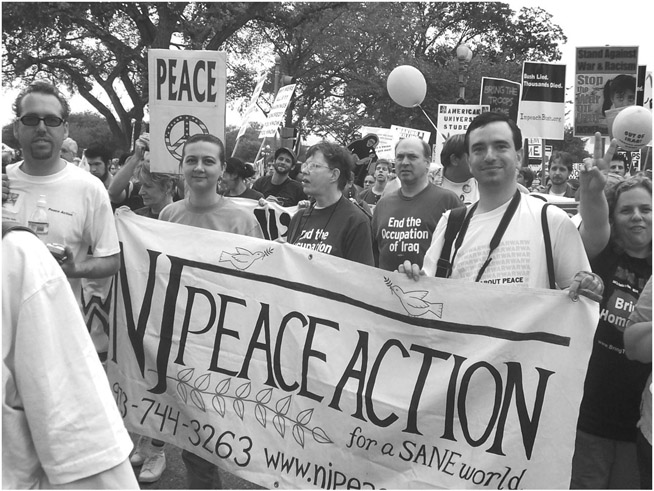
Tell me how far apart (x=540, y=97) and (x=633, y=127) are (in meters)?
4.05

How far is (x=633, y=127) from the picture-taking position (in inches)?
223

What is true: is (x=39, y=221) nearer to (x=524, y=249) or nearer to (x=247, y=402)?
(x=247, y=402)

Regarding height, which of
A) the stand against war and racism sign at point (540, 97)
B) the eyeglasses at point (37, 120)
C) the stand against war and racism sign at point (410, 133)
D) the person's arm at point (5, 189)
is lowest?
the person's arm at point (5, 189)

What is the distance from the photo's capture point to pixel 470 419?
298 cm

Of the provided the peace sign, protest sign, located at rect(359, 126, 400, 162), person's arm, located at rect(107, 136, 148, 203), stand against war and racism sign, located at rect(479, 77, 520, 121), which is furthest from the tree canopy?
the peace sign

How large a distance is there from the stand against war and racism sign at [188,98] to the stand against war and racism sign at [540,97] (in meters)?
5.64

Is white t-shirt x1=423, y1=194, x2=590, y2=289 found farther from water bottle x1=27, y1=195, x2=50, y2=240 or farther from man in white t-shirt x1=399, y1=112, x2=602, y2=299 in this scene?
water bottle x1=27, y1=195, x2=50, y2=240

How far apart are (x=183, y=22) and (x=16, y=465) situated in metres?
24.2

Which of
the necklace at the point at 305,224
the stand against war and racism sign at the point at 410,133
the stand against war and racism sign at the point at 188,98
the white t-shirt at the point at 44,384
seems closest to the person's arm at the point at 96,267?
the necklace at the point at 305,224

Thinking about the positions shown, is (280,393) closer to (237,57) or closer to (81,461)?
(81,461)

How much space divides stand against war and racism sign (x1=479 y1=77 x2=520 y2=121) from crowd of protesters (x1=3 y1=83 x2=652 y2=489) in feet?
20.4

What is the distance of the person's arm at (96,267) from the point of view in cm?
338

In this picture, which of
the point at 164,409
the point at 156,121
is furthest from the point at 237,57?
the point at 164,409

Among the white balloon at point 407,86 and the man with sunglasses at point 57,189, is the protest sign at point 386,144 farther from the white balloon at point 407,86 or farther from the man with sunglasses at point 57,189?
the man with sunglasses at point 57,189
